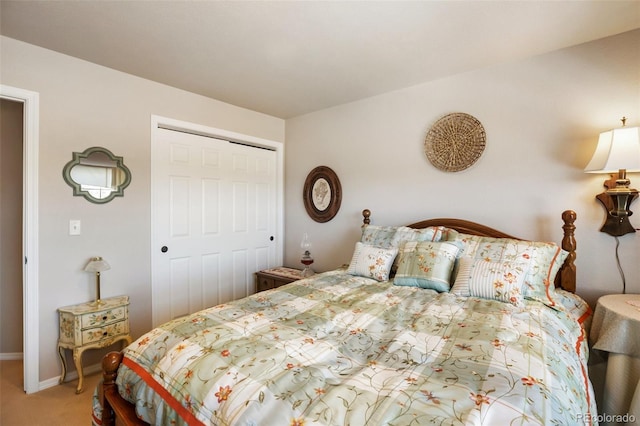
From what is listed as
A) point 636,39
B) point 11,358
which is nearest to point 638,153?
point 636,39

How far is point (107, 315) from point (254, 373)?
188cm

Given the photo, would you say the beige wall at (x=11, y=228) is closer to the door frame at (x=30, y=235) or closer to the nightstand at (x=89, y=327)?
the door frame at (x=30, y=235)

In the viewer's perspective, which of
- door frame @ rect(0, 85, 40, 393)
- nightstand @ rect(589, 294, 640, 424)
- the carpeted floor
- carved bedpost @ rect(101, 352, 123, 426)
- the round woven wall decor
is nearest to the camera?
carved bedpost @ rect(101, 352, 123, 426)

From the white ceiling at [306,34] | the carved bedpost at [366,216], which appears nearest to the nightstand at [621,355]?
the white ceiling at [306,34]

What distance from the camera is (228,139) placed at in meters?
3.33

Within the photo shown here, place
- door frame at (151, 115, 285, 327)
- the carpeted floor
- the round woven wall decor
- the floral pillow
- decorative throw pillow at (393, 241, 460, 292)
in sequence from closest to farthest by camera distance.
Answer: the carpeted floor, decorative throw pillow at (393, 241, 460, 292), the floral pillow, the round woven wall decor, door frame at (151, 115, 285, 327)

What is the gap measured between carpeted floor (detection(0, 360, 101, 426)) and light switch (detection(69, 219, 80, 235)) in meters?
1.12

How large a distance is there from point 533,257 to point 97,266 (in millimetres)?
3004

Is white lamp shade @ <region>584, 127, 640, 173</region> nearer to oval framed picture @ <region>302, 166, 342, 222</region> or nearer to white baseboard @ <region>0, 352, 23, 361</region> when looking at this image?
oval framed picture @ <region>302, 166, 342, 222</region>

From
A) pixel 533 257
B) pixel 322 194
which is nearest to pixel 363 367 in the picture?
pixel 533 257

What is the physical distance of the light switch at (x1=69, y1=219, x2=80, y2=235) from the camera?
229cm

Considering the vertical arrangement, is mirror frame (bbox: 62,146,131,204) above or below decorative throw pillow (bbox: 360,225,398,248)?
above

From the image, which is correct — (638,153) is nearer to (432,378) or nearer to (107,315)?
(432,378)

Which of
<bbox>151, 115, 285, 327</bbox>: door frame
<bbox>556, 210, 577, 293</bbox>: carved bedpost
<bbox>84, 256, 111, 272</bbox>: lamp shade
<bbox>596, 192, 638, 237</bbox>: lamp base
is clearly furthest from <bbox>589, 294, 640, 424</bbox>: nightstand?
<bbox>84, 256, 111, 272</bbox>: lamp shade
